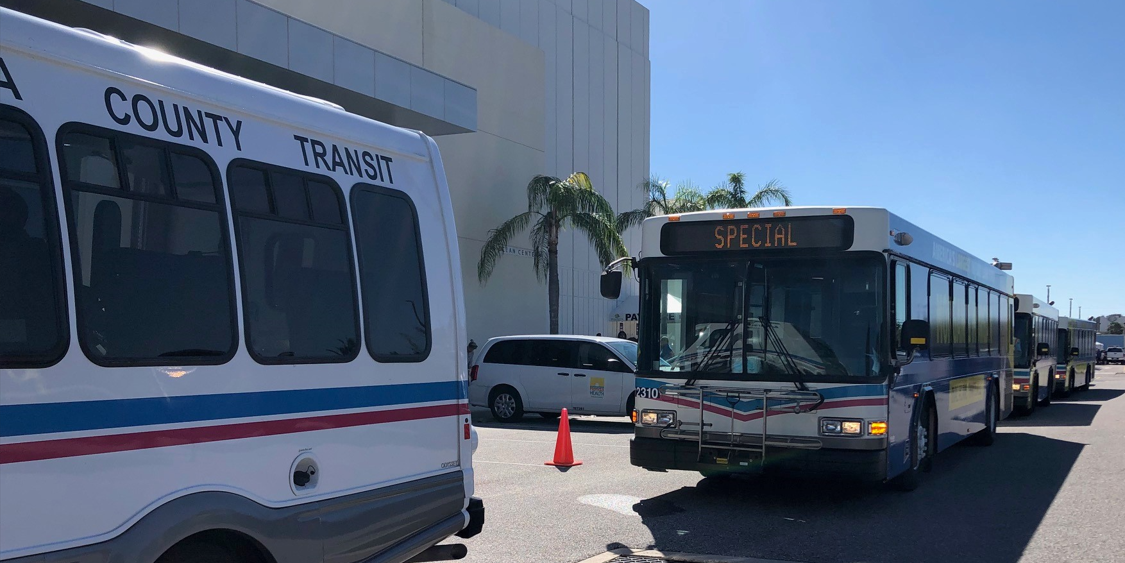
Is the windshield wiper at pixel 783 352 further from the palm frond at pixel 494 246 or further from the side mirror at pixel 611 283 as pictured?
the palm frond at pixel 494 246

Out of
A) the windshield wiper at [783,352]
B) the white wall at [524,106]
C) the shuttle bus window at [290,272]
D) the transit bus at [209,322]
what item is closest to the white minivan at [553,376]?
the windshield wiper at [783,352]

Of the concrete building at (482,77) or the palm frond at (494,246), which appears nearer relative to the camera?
the concrete building at (482,77)

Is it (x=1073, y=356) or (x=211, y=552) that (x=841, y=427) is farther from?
(x=1073, y=356)

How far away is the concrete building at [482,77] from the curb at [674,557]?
1318 cm

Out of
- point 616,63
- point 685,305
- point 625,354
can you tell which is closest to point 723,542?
point 685,305

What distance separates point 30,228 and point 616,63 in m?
42.3

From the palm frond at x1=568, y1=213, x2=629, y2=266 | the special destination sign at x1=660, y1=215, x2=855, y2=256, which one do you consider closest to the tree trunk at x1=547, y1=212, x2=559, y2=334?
the palm frond at x1=568, y1=213, x2=629, y2=266

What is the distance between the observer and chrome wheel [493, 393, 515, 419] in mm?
19328

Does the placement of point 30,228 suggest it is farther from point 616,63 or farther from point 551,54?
point 616,63

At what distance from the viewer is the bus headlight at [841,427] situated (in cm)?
878

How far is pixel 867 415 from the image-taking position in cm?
880

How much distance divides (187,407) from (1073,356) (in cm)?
3142

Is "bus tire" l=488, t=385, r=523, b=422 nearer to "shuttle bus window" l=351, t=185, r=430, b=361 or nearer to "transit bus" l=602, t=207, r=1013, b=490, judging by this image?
"transit bus" l=602, t=207, r=1013, b=490

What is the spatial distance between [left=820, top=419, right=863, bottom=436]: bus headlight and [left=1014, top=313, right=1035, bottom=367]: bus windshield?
14.1 m
